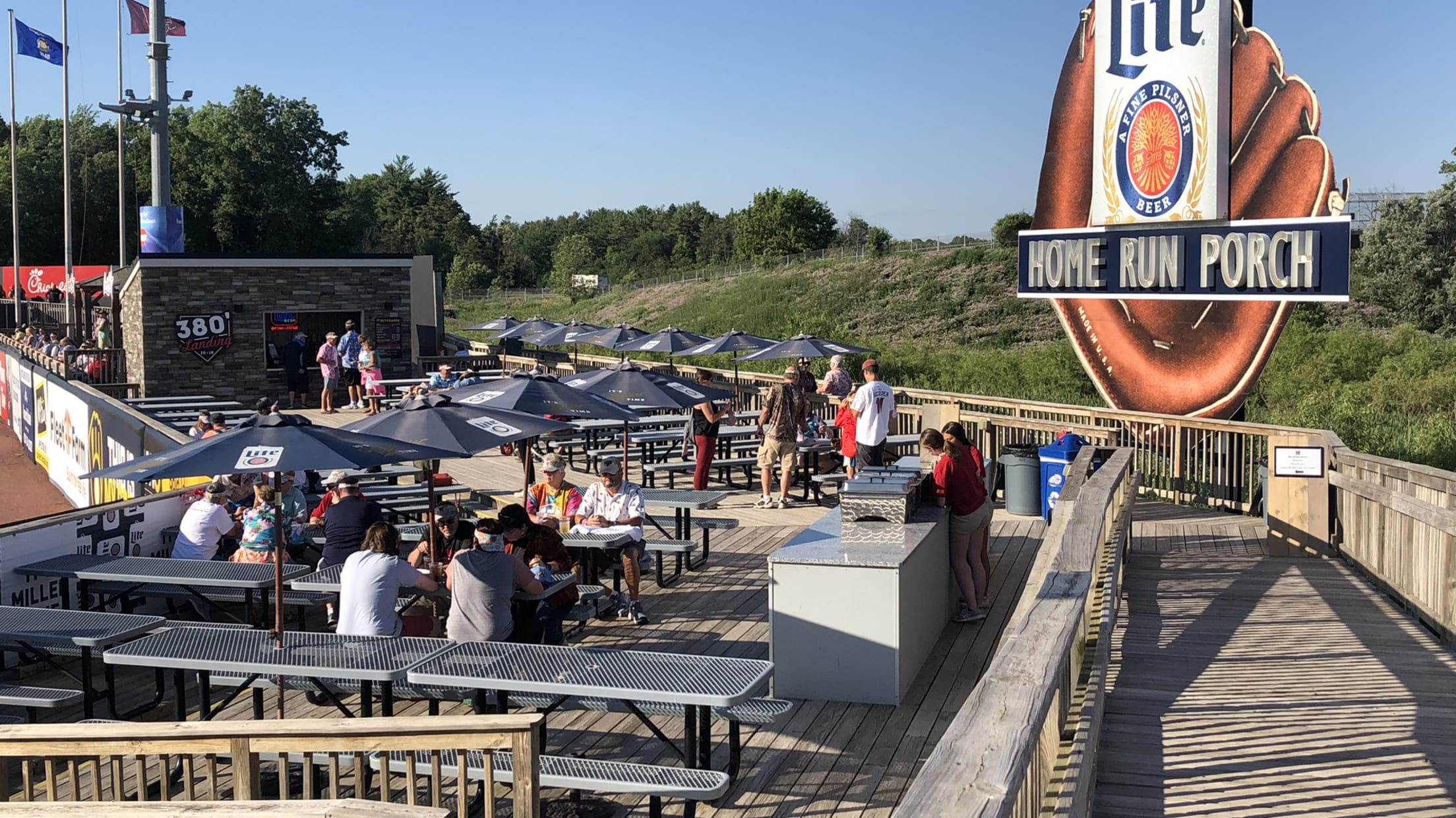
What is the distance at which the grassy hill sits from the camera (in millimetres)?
23344

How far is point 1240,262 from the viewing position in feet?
55.0

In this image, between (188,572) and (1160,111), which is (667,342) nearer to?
(1160,111)

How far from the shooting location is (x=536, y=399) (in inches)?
448

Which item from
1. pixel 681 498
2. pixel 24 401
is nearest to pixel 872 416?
pixel 681 498

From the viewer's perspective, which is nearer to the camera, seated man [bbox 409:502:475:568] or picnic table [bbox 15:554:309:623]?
seated man [bbox 409:502:475:568]

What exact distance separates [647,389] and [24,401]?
20643 millimetres

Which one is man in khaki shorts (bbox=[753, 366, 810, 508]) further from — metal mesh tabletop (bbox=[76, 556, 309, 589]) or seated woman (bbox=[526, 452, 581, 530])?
metal mesh tabletop (bbox=[76, 556, 309, 589])

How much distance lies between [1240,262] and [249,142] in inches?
3090

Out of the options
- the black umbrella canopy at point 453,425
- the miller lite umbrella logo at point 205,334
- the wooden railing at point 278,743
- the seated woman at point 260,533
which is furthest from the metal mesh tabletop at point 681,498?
the miller lite umbrella logo at point 205,334

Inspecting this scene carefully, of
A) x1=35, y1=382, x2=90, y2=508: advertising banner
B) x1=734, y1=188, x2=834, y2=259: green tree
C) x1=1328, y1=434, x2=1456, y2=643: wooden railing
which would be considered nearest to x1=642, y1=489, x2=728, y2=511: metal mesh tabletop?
x1=1328, y1=434, x2=1456, y2=643: wooden railing

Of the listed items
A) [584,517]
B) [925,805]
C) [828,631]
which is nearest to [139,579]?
[584,517]

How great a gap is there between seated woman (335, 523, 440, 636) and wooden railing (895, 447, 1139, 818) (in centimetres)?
367

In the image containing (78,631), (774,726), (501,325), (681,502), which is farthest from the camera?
(501,325)

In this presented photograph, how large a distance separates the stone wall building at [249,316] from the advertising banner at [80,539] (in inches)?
665
